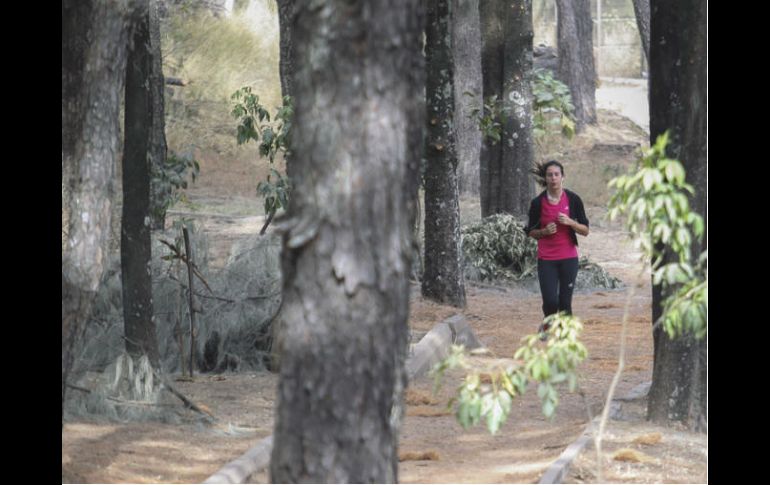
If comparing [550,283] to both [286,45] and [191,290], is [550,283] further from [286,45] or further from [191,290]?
[286,45]

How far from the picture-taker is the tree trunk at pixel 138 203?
997cm

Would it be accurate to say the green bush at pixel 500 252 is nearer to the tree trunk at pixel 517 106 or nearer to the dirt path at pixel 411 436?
the tree trunk at pixel 517 106

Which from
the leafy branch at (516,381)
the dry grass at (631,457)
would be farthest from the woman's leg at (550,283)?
the leafy branch at (516,381)

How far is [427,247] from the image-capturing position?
49.9 ft

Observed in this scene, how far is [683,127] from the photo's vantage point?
8.45 meters

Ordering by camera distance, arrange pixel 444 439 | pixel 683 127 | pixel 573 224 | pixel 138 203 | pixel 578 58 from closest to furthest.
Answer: pixel 683 127 < pixel 444 439 < pixel 138 203 < pixel 573 224 < pixel 578 58

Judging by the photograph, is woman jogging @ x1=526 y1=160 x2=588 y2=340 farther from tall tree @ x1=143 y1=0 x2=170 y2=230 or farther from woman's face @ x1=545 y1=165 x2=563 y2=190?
tall tree @ x1=143 y1=0 x2=170 y2=230

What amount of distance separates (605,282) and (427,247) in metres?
4.38

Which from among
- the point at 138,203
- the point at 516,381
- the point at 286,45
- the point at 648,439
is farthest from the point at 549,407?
the point at 286,45

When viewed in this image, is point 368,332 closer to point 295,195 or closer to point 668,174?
point 295,195

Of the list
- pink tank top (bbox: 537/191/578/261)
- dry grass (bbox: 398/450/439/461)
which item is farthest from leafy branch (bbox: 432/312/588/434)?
pink tank top (bbox: 537/191/578/261)

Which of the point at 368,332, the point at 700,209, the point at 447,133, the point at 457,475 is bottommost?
the point at 457,475

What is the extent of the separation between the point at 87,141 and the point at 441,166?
796 cm
